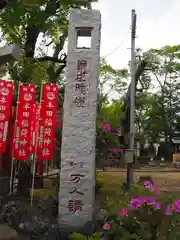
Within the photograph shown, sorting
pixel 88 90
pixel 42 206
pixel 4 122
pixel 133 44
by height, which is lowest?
pixel 42 206

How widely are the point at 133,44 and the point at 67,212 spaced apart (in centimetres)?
739

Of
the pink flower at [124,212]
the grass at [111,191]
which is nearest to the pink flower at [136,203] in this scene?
the pink flower at [124,212]

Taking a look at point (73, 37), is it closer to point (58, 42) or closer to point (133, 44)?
point (133, 44)

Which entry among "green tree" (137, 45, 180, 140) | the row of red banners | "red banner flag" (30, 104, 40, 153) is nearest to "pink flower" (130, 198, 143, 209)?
the row of red banners

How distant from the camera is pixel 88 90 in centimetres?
723

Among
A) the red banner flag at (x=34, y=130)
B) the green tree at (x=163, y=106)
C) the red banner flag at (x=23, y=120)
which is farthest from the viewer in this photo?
the green tree at (x=163, y=106)

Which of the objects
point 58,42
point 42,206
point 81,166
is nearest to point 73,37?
point 81,166

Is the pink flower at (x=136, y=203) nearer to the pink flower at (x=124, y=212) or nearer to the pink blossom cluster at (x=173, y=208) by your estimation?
the pink flower at (x=124, y=212)

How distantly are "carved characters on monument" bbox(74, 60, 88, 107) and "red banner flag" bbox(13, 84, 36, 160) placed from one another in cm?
367

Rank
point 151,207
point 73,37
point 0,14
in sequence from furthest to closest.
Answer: point 73,37 → point 0,14 → point 151,207

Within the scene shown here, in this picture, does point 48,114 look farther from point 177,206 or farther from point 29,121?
point 177,206

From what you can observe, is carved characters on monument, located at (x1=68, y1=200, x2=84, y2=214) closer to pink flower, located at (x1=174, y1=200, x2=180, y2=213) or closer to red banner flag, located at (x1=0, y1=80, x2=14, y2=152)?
pink flower, located at (x1=174, y1=200, x2=180, y2=213)

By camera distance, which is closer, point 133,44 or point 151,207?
point 151,207

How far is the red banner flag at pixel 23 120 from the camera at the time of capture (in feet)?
34.7
